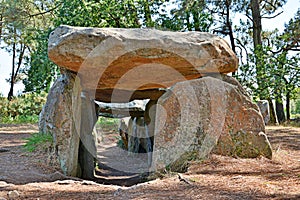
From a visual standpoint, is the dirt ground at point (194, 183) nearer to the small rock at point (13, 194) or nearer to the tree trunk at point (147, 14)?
the small rock at point (13, 194)

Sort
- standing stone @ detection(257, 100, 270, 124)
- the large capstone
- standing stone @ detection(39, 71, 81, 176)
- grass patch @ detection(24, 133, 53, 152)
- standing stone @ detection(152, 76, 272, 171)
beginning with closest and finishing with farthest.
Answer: standing stone @ detection(152, 76, 272, 171), the large capstone, standing stone @ detection(39, 71, 81, 176), grass patch @ detection(24, 133, 53, 152), standing stone @ detection(257, 100, 270, 124)

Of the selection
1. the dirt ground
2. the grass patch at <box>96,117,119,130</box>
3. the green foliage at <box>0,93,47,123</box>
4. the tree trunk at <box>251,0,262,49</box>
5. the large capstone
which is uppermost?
the tree trunk at <box>251,0,262,49</box>

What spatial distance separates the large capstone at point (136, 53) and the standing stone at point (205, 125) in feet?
1.32

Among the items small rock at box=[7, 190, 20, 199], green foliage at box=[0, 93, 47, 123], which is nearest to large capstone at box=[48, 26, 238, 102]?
small rock at box=[7, 190, 20, 199]

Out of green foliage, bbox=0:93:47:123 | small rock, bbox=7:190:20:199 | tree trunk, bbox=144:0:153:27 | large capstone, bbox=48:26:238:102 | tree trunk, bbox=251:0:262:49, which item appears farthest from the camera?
green foliage, bbox=0:93:47:123

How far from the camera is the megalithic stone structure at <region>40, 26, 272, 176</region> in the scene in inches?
176

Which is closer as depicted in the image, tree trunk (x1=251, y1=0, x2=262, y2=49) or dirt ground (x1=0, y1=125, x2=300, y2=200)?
dirt ground (x1=0, y1=125, x2=300, y2=200)

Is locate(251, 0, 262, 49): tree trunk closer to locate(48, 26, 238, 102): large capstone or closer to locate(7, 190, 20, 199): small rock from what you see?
locate(48, 26, 238, 102): large capstone

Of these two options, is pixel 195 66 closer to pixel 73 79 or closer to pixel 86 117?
pixel 73 79

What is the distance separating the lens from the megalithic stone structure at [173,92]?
14.7ft

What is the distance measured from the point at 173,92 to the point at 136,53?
0.78 metres

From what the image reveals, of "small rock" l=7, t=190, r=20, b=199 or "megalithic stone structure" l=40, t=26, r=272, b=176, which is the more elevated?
"megalithic stone structure" l=40, t=26, r=272, b=176

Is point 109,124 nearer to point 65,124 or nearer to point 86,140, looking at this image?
point 86,140

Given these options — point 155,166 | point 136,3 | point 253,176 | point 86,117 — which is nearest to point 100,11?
point 136,3
